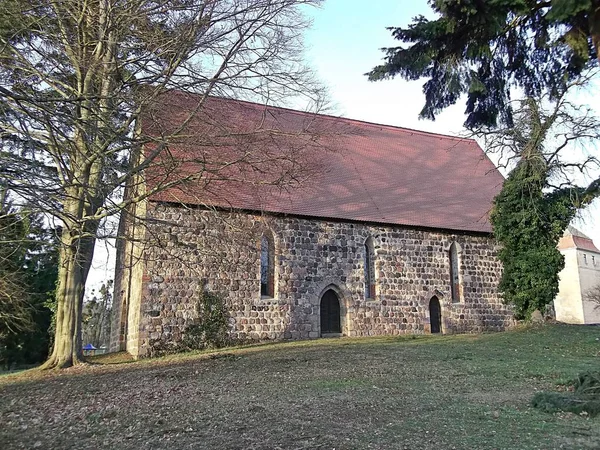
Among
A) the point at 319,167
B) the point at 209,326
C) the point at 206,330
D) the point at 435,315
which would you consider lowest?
the point at 206,330

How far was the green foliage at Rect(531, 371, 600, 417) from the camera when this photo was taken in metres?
6.44

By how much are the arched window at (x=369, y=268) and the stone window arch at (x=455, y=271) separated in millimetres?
3278

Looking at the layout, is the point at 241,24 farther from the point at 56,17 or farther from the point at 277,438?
the point at 277,438

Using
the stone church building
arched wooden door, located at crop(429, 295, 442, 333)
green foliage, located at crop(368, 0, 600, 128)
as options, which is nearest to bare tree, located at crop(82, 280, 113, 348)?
the stone church building

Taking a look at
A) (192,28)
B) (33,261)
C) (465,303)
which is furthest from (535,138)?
(33,261)

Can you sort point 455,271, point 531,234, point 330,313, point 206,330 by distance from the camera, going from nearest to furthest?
point 206,330
point 531,234
point 330,313
point 455,271

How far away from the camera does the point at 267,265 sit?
55.1 ft

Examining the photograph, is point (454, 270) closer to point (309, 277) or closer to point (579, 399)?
point (309, 277)

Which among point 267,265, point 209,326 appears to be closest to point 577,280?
point 267,265

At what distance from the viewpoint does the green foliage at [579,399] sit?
644cm

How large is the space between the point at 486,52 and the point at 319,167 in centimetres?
746

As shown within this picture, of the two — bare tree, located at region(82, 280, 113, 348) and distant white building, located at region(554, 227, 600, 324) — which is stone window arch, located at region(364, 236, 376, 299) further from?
distant white building, located at region(554, 227, 600, 324)

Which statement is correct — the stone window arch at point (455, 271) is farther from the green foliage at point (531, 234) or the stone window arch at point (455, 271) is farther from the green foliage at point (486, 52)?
the green foliage at point (486, 52)

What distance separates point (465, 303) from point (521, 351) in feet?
21.6
